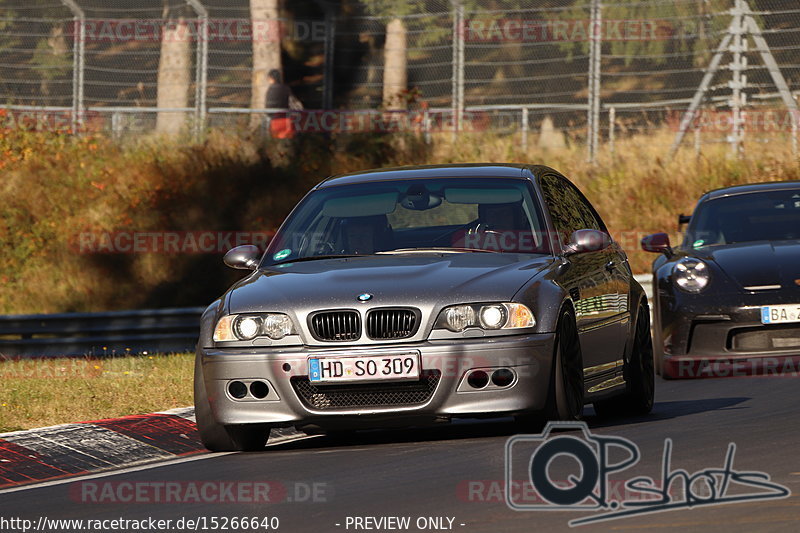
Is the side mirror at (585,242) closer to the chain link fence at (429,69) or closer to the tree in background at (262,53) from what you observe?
the chain link fence at (429,69)

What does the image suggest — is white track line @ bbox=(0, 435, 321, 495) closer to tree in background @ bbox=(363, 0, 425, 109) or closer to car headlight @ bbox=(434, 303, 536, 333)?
car headlight @ bbox=(434, 303, 536, 333)

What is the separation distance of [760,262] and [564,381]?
4076mm

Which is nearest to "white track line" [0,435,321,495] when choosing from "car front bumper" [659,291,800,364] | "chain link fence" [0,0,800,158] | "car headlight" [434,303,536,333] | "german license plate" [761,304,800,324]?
"car headlight" [434,303,536,333]

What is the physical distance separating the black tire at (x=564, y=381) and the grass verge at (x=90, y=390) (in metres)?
3.35

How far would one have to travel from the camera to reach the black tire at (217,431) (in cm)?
872

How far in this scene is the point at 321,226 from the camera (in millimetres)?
9695

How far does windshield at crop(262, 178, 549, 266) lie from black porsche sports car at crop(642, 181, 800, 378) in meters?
2.89

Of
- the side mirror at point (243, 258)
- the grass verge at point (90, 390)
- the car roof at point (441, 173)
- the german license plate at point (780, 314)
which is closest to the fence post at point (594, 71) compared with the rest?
the grass verge at point (90, 390)

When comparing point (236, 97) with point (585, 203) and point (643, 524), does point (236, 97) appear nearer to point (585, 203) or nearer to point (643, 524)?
point (585, 203)

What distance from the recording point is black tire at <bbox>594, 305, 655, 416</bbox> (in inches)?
399

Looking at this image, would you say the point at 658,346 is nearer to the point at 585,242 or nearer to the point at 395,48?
the point at 585,242

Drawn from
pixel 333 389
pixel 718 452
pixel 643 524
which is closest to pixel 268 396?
pixel 333 389

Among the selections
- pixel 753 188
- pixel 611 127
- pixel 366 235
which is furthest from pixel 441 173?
pixel 611 127

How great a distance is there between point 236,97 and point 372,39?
10.6ft
